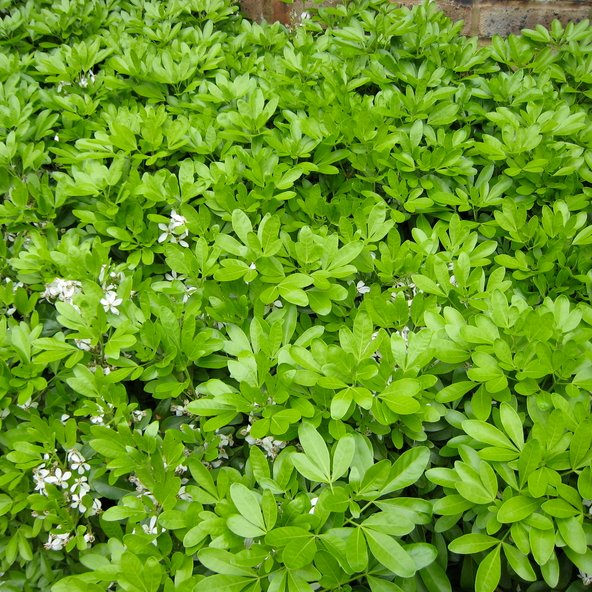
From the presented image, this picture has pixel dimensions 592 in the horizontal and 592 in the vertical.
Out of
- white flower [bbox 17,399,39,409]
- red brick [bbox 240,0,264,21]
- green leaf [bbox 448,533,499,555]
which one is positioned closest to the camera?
green leaf [bbox 448,533,499,555]

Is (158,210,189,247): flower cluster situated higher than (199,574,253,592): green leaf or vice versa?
(158,210,189,247): flower cluster

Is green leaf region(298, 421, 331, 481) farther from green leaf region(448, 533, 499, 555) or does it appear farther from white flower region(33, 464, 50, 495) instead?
white flower region(33, 464, 50, 495)

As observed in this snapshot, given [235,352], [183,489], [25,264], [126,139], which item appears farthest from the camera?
[126,139]

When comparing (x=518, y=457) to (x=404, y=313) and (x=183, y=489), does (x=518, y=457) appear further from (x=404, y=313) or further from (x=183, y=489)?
(x=183, y=489)

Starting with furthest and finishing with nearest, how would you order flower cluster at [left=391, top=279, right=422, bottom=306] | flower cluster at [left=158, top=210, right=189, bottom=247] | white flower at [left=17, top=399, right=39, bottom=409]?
1. flower cluster at [left=158, top=210, right=189, bottom=247]
2. flower cluster at [left=391, top=279, right=422, bottom=306]
3. white flower at [left=17, top=399, right=39, bottom=409]

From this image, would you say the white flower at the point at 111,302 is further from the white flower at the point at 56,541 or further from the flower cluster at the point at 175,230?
the white flower at the point at 56,541

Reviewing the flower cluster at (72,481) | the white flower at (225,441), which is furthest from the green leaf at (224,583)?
the flower cluster at (72,481)

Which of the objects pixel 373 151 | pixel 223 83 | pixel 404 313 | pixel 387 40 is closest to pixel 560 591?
pixel 404 313

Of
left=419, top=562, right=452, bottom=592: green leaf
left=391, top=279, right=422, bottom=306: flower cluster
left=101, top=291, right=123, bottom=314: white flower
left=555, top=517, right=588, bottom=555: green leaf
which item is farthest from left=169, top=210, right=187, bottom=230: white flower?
left=555, top=517, right=588, bottom=555: green leaf
